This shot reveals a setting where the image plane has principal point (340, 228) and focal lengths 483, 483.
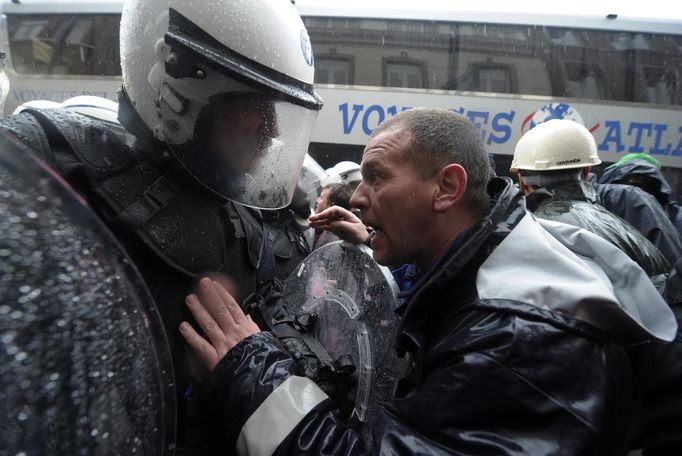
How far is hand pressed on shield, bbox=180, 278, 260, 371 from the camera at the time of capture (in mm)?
1126

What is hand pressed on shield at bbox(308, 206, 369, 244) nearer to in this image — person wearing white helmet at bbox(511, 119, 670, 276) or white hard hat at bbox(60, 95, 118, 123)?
person wearing white helmet at bbox(511, 119, 670, 276)

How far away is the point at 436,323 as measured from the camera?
1197mm

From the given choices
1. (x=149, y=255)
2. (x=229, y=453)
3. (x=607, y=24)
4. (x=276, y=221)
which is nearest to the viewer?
(x=149, y=255)

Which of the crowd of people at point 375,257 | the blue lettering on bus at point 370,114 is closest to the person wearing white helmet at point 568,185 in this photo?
the crowd of people at point 375,257

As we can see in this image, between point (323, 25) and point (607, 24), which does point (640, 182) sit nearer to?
point (607, 24)

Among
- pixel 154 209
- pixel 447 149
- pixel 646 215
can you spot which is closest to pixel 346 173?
pixel 646 215

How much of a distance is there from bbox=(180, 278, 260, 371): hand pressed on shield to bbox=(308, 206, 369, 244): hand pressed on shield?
807 mm

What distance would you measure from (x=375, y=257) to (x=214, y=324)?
0.52m

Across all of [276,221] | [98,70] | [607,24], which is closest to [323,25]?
[98,70]

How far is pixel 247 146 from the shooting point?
126 cm

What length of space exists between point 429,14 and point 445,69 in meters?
0.89

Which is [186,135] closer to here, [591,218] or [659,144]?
[591,218]

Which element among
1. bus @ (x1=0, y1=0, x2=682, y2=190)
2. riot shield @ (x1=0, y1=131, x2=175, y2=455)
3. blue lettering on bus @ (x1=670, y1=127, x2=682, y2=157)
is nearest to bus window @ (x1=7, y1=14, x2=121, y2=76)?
bus @ (x1=0, y1=0, x2=682, y2=190)

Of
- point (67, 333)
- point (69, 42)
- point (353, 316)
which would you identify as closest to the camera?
point (67, 333)
